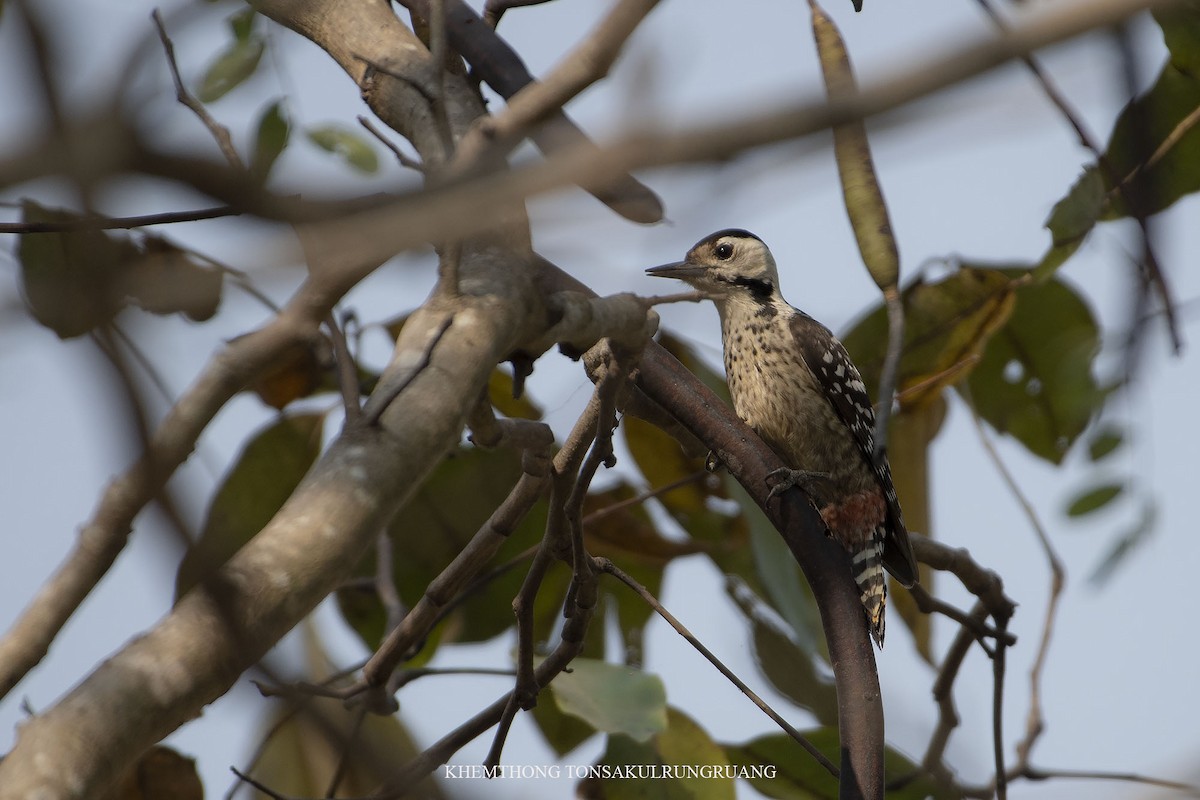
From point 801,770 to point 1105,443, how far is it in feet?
4.46

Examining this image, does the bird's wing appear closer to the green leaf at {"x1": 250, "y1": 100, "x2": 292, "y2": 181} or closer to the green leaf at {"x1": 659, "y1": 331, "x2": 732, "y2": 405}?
the green leaf at {"x1": 659, "y1": 331, "x2": 732, "y2": 405}

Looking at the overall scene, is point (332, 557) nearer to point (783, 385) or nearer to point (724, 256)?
point (783, 385)

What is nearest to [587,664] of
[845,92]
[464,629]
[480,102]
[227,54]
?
[464,629]

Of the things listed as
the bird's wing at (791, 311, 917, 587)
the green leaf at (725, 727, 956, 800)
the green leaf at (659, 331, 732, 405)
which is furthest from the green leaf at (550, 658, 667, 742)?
the bird's wing at (791, 311, 917, 587)

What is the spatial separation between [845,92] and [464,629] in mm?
3135

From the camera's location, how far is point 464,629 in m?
3.59

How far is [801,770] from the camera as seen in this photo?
3.12 metres

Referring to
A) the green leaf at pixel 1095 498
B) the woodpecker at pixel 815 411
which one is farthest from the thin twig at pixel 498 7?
the green leaf at pixel 1095 498

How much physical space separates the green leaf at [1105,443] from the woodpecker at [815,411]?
154 cm

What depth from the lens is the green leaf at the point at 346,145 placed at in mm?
3533

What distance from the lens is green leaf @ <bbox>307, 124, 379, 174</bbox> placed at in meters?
3.53

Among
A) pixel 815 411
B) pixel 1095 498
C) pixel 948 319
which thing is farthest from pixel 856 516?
pixel 1095 498

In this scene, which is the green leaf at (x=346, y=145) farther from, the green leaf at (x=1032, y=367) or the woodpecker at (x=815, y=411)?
the green leaf at (x=1032, y=367)

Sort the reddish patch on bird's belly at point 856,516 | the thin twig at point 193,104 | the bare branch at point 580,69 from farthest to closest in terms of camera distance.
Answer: the reddish patch on bird's belly at point 856,516 < the thin twig at point 193,104 < the bare branch at point 580,69
